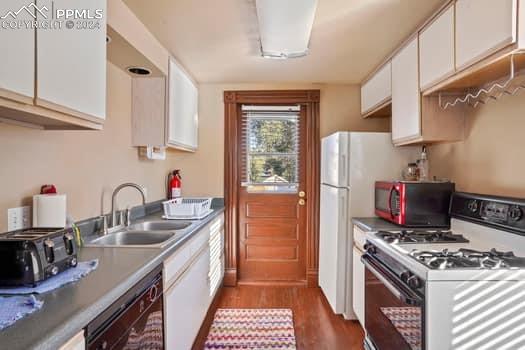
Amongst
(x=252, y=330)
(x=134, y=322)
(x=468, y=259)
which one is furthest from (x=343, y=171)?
(x=134, y=322)

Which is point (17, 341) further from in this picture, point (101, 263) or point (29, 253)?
point (101, 263)

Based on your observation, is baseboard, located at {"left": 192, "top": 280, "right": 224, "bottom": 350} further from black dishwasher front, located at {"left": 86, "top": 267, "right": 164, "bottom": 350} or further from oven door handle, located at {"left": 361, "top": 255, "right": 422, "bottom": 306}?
oven door handle, located at {"left": 361, "top": 255, "right": 422, "bottom": 306}

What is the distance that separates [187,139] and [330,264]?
68.3 inches

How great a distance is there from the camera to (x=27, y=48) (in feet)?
3.39

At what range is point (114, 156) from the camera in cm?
221

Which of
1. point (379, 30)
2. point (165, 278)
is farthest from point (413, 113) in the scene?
point (165, 278)

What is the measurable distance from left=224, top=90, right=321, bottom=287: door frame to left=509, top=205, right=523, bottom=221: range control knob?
200cm

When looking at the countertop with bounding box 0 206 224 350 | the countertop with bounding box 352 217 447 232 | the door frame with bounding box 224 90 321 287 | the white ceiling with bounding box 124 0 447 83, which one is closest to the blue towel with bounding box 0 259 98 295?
the countertop with bounding box 0 206 224 350

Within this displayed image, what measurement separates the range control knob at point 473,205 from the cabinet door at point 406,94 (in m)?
0.53

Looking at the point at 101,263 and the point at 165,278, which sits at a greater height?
the point at 101,263

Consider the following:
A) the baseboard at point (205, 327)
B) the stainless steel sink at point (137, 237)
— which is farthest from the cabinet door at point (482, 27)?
the baseboard at point (205, 327)

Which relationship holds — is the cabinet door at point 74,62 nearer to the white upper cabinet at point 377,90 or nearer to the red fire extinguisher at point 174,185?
the red fire extinguisher at point 174,185

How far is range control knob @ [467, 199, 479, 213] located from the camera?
1898mm

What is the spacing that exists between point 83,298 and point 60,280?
0.63 ft
